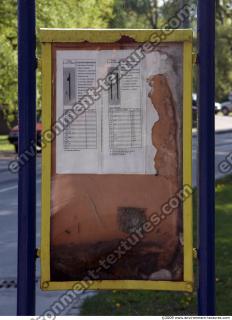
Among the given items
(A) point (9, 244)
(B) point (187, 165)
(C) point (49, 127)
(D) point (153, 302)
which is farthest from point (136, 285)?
(A) point (9, 244)

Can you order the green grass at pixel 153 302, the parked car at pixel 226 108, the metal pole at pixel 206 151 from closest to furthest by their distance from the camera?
the metal pole at pixel 206 151 < the green grass at pixel 153 302 < the parked car at pixel 226 108

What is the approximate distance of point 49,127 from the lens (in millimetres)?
5270

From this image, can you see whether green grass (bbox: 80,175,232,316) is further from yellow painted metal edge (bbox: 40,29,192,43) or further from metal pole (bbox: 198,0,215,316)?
yellow painted metal edge (bbox: 40,29,192,43)

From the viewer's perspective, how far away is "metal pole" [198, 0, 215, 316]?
204 inches

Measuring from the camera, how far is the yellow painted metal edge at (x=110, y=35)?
5.20 metres

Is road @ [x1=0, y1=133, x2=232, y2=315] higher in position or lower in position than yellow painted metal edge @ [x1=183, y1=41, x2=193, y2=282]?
lower

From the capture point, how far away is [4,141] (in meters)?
44.2

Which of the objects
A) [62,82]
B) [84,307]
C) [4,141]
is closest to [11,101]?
[4,141]

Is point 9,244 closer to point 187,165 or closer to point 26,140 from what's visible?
point 26,140

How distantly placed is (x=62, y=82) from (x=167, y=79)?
2.00 feet

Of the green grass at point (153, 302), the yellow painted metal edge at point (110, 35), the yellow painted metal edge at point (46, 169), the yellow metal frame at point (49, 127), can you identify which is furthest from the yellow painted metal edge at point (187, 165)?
the green grass at point (153, 302)

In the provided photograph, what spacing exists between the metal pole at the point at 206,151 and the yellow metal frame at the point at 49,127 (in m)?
0.08

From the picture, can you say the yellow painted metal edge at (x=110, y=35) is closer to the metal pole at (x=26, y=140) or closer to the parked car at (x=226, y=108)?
the metal pole at (x=26, y=140)

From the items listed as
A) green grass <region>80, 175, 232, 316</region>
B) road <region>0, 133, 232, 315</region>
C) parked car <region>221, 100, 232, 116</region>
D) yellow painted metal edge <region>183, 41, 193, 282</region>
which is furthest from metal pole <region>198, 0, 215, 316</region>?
parked car <region>221, 100, 232, 116</region>
